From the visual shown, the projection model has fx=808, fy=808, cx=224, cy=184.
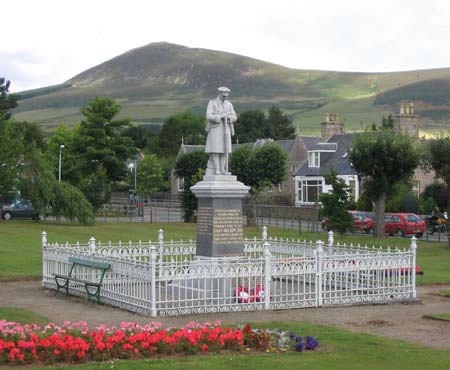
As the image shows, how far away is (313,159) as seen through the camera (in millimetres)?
81000

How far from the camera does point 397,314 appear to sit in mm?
20672

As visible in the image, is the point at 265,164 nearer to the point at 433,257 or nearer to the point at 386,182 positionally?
the point at 386,182

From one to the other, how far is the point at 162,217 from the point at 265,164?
40.2 ft

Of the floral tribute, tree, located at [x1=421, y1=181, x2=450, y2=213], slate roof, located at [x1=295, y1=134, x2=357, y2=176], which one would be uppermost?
slate roof, located at [x1=295, y1=134, x2=357, y2=176]

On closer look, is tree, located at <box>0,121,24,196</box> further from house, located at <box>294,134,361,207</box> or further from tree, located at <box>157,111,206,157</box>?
tree, located at <box>157,111,206,157</box>

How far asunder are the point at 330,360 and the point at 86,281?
9.91m

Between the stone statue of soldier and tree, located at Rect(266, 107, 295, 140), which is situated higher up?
tree, located at Rect(266, 107, 295, 140)

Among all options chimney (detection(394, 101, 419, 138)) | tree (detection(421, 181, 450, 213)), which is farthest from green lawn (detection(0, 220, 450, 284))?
chimney (detection(394, 101, 419, 138))

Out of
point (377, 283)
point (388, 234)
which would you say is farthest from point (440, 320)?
point (388, 234)

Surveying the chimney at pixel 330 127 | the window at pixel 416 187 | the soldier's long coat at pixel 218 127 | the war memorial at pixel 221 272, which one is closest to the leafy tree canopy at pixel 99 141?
the chimney at pixel 330 127

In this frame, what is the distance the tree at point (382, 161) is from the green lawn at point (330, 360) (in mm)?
34365

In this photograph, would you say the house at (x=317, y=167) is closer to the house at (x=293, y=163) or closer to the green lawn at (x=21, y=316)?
the house at (x=293, y=163)

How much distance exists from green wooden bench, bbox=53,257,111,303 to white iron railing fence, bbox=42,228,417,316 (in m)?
0.21

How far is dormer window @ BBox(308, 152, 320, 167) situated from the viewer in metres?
80.6
